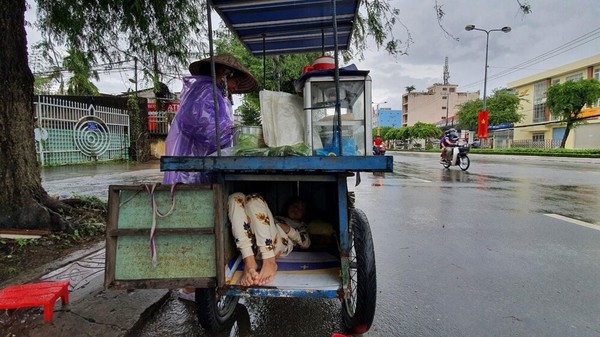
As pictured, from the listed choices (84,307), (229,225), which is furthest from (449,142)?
(84,307)

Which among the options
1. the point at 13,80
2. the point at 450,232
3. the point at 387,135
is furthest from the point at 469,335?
the point at 387,135

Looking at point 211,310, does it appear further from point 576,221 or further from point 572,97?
point 572,97

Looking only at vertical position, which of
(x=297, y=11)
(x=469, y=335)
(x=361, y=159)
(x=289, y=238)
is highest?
(x=297, y=11)

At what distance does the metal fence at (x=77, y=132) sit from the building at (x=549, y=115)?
120ft

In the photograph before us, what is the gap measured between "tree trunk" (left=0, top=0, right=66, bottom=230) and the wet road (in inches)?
87.6

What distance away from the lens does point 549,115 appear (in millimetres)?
40844

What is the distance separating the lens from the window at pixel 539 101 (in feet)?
137

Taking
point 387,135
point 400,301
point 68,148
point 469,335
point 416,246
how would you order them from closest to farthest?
point 469,335 < point 400,301 < point 416,246 < point 68,148 < point 387,135

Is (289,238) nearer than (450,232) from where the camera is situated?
Yes

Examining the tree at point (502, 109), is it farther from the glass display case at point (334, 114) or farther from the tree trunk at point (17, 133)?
the tree trunk at point (17, 133)

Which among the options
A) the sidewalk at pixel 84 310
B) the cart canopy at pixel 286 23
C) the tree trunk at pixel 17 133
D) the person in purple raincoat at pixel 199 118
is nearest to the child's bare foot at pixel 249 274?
the person in purple raincoat at pixel 199 118

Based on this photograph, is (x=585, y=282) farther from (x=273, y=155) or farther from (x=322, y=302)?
(x=273, y=155)

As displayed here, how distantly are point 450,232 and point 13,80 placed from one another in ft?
18.1

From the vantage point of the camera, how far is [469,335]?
239 centimetres
